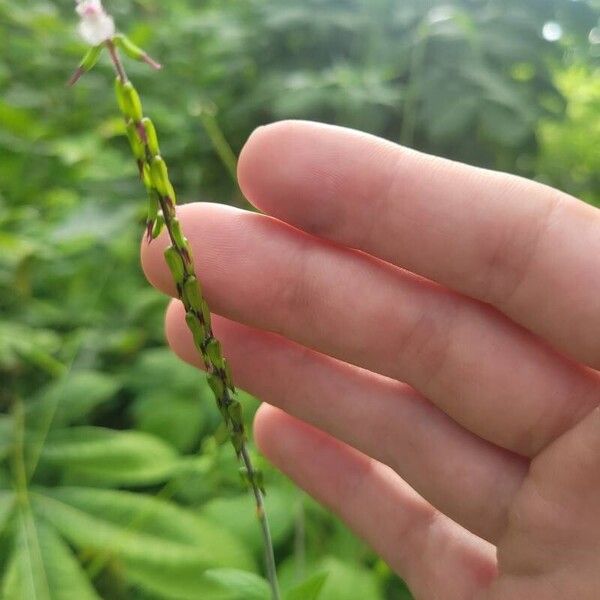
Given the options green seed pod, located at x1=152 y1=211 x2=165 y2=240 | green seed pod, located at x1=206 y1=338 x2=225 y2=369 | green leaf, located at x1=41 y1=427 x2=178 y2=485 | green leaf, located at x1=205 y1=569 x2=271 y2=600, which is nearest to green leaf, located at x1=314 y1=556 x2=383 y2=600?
green leaf, located at x1=205 y1=569 x2=271 y2=600

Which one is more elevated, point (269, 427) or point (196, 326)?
point (269, 427)

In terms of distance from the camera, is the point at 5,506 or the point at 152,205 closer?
the point at 152,205

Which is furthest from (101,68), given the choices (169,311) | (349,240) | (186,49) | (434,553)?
(434,553)

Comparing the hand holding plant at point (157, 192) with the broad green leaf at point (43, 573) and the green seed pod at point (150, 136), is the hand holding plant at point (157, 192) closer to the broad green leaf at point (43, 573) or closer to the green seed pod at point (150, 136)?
the green seed pod at point (150, 136)

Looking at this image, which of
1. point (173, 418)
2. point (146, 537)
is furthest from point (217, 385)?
point (173, 418)

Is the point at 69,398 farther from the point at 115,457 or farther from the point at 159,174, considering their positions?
the point at 159,174

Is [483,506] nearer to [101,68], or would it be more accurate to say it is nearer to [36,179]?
[36,179]

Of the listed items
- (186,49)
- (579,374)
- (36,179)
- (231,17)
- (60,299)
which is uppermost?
(231,17)

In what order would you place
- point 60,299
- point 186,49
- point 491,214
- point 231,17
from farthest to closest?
point 231,17
point 186,49
point 60,299
point 491,214

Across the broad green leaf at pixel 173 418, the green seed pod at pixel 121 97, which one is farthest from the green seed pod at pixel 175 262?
the broad green leaf at pixel 173 418
